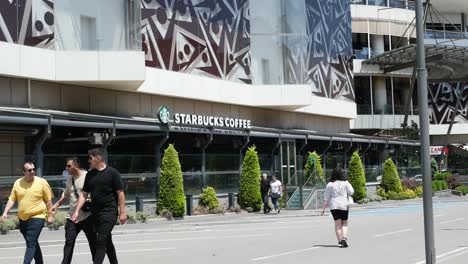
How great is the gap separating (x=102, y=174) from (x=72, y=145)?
2008cm

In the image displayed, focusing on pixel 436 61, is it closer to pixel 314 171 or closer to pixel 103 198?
pixel 314 171

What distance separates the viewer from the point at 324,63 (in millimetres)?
50375

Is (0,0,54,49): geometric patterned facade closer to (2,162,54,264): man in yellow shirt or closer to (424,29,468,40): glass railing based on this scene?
(2,162,54,264): man in yellow shirt

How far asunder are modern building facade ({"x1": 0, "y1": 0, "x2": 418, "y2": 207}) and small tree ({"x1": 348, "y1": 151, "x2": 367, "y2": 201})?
1.56 m

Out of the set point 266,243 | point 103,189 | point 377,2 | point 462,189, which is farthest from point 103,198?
point 377,2

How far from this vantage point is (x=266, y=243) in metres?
18.0

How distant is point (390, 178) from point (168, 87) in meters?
20.9

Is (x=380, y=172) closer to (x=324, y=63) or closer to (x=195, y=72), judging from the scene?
(x=324, y=63)

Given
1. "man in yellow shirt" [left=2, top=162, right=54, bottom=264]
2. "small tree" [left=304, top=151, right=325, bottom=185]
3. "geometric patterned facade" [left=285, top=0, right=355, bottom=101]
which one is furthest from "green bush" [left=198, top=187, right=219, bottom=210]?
"man in yellow shirt" [left=2, top=162, right=54, bottom=264]

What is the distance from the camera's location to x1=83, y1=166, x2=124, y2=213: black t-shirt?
1023cm

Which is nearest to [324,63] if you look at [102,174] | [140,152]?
[140,152]

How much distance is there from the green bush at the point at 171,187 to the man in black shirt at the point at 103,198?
19.8m

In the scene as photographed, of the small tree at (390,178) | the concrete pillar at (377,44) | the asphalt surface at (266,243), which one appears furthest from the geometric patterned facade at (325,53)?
the asphalt surface at (266,243)

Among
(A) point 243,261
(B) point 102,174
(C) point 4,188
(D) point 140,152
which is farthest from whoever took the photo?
(D) point 140,152
